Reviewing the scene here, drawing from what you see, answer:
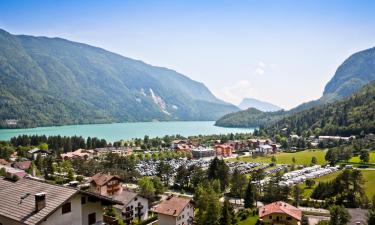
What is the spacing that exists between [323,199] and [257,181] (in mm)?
12863

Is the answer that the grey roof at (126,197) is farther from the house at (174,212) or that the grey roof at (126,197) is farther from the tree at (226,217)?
the tree at (226,217)

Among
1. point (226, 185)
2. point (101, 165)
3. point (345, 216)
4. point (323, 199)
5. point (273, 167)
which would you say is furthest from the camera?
point (273, 167)

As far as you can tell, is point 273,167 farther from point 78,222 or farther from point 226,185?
point 78,222

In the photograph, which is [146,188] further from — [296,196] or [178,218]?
[296,196]

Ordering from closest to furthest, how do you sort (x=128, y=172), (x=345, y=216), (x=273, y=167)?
(x=345, y=216), (x=128, y=172), (x=273, y=167)

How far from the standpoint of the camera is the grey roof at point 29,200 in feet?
40.6

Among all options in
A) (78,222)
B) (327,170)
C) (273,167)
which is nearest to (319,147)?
(273,167)

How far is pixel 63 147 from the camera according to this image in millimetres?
121000

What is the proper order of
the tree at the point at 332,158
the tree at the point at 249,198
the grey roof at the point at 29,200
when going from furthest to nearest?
the tree at the point at 332,158, the tree at the point at 249,198, the grey roof at the point at 29,200

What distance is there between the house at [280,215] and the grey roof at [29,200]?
35344mm

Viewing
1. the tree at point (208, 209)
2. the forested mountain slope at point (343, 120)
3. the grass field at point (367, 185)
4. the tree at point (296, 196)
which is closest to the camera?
the tree at point (208, 209)

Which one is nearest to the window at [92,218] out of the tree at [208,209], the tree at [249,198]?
the tree at [208,209]

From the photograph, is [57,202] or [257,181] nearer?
[57,202]

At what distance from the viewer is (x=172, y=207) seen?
41.8 meters
